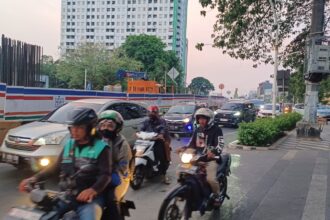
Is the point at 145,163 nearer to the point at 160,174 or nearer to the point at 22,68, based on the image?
the point at 160,174

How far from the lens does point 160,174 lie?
9.02m

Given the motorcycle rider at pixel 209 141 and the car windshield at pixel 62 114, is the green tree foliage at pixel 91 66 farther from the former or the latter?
the motorcycle rider at pixel 209 141

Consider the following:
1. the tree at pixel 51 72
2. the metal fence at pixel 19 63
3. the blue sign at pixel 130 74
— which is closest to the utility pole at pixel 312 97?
the metal fence at pixel 19 63

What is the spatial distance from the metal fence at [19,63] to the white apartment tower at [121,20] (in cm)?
14094

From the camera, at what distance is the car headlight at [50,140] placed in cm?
795

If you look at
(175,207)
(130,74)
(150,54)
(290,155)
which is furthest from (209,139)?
(150,54)

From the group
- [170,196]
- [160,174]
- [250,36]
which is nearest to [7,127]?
[160,174]

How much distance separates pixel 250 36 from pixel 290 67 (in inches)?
138

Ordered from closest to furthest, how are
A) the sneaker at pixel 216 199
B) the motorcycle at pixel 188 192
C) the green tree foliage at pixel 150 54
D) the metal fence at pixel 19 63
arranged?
the motorcycle at pixel 188 192, the sneaker at pixel 216 199, the metal fence at pixel 19 63, the green tree foliage at pixel 150 54

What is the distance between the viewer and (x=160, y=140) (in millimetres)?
8484

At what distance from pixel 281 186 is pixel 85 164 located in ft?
19.3

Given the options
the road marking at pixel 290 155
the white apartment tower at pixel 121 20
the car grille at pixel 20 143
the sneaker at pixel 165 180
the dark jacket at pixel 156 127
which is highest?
the white apartment tower at pixel 121 20

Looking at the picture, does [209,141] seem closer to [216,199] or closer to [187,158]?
[187,158]

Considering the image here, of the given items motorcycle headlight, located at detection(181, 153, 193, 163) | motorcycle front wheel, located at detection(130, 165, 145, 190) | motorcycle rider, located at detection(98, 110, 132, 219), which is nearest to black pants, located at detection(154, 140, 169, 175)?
motorcycle front wheel, located at detection(130, 165, 145, 190)
